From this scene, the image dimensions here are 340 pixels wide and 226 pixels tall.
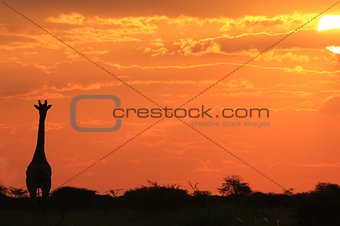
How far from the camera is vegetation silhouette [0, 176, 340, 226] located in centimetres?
2369

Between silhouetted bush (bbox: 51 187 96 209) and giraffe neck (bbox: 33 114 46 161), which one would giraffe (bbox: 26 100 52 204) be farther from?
silhouetted bush (bbox: 51 187 96 209)

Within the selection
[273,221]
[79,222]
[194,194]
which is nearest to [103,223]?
[79,222]

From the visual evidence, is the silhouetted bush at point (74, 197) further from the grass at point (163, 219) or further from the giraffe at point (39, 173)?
the grass at point (163, 219)

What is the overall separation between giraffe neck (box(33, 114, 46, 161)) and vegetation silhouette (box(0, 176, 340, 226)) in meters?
2.26

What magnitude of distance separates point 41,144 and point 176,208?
6103 millimetres

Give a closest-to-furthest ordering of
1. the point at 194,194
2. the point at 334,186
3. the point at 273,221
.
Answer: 1. the point at 273,221
2. the point at 194,194
3. the point at 334,186

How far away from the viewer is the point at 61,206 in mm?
38812

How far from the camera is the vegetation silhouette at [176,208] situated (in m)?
23.7

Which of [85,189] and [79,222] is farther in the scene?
[85,189]

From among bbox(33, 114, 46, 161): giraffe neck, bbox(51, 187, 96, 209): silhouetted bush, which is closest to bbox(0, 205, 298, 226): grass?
bbox(33, 114, 46, 161): giraffe neck

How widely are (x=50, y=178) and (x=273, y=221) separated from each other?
10.9 meters

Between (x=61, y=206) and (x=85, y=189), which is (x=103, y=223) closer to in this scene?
(x=61, y=206)

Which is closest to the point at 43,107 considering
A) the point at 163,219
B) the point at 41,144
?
the point at 41,144

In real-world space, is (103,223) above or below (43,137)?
below
